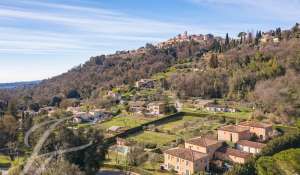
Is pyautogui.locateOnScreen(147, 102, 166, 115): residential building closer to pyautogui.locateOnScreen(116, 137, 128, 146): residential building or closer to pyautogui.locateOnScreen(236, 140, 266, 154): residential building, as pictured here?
pyautogui.locateOnScreen(116, 137, 128, 146): residential building

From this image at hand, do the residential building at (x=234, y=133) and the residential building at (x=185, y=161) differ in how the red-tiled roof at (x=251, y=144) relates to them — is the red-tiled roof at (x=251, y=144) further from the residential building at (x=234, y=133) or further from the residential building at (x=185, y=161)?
the residential building at (x=185, y=161)

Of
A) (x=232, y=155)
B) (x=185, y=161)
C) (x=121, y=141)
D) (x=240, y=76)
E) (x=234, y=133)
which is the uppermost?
(x=240, y=76)

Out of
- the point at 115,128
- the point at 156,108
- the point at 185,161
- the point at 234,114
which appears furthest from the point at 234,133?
the point at 156,108

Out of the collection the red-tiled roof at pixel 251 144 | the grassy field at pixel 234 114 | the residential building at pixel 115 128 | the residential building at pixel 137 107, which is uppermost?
the residential building at pixel 137 107

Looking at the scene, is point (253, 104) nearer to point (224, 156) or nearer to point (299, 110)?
point (299, 110)

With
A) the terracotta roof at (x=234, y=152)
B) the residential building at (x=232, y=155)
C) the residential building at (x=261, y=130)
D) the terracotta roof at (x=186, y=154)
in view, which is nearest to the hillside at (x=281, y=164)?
the residential building at (x=232, y=155)

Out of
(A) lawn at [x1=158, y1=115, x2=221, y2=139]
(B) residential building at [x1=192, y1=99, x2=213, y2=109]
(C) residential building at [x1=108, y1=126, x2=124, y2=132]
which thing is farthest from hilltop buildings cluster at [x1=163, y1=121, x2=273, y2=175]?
(B) residential building at [x1=192, y1=99, x2=213, y2=109]

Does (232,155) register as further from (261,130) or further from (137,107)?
(137,107)

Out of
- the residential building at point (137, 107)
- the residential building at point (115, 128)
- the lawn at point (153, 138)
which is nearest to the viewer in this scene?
the lawn at point (153, 138)
